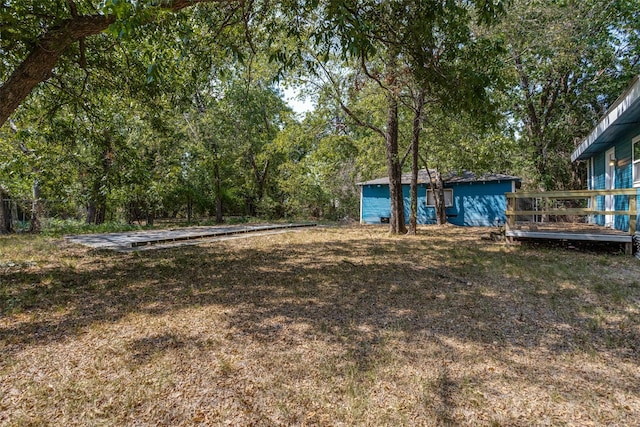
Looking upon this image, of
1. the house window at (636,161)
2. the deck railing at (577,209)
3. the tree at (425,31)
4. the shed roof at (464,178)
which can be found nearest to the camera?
the tree at (425,31)

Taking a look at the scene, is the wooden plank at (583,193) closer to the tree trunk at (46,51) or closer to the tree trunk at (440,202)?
the tree trunk at (46,51)

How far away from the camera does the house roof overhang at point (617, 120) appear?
6.06m

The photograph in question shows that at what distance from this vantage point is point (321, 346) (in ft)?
9.25

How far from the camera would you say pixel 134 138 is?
14688 mm

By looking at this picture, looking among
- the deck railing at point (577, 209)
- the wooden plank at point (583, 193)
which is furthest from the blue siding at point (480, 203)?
the wooden plank at point (583, 193)

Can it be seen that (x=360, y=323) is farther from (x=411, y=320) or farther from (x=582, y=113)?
(x=582, y=113)

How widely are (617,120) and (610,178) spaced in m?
3.56

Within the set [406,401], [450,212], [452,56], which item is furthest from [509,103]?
[406,401]

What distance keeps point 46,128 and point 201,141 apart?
1013 cm

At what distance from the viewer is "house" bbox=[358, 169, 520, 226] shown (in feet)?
51.8

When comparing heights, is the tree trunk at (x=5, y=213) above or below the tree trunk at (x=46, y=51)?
below

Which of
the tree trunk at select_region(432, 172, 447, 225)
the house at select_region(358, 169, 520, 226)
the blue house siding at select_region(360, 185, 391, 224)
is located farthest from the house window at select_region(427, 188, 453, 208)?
the blue house siding at select_region(360, 185, 391, 224)

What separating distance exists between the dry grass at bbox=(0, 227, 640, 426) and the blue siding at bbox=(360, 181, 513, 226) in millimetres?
10987

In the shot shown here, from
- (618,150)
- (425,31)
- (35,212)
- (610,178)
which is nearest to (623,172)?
(618,150)
